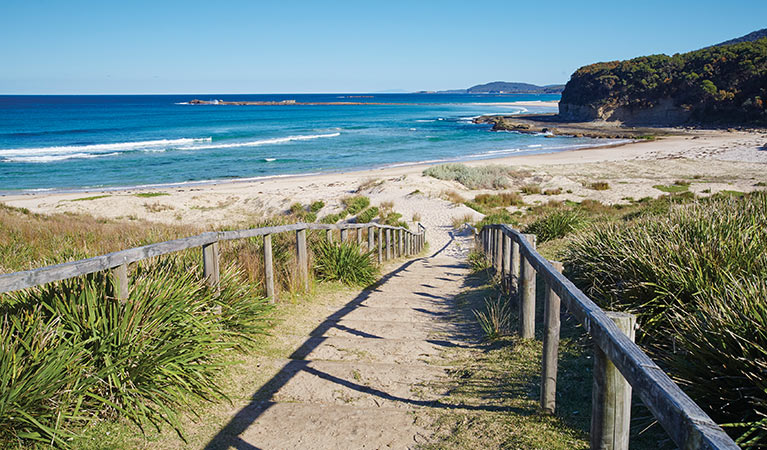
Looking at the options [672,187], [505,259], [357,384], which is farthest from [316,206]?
[357,384]

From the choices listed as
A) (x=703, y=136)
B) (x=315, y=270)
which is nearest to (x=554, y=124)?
(x=703, y=136)

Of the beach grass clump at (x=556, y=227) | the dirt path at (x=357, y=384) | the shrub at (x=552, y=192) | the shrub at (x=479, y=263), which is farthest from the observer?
the shrub at (x=552, y=192)

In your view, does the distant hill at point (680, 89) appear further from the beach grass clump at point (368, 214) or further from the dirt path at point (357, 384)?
the dirt path at point (357, 384)

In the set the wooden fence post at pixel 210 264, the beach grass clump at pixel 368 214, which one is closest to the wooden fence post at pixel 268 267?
the wooden fence post at pixel 210 264

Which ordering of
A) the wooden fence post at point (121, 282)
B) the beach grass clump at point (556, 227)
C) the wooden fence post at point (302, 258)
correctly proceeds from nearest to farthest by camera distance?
1. the wooden fence post at point (121, 282)
2. the wooden fence post at point (302, 258)
3. the beach grass clump at point (556, 227)

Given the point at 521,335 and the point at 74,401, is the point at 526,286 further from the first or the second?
the point at 74,401

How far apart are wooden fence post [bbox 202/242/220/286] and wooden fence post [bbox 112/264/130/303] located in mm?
1305

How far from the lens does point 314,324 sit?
22.8ft

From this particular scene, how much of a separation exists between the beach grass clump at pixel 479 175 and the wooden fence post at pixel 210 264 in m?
27.4

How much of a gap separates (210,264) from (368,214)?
17.9 meters

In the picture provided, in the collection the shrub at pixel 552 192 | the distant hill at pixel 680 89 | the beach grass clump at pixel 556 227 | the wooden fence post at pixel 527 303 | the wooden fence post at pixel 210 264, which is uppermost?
the distant hill at pixel 680 89

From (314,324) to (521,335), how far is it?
2.56 m

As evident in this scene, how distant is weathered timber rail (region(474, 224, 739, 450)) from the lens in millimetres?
1979

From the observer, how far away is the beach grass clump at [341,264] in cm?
927
